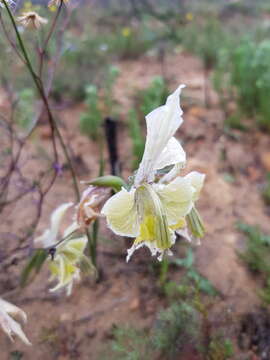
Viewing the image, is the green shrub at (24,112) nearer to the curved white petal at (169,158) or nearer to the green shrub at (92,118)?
the green shrub at (92,118)

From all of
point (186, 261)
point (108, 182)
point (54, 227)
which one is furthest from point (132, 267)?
point (108, 182)

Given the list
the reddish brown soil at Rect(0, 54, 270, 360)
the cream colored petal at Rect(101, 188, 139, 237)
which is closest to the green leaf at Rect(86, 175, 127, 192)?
the cream colored petal at Rect(101, 188, 139, 237)

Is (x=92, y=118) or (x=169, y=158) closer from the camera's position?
(x=169, y=158)

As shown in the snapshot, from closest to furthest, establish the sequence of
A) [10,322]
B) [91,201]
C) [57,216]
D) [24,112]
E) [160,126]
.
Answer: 1. [160,126]
2. [10,322]
3. [91,201]
4. [57,216]
5. [24,112]

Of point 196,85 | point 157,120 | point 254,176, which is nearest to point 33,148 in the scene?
point 254,176

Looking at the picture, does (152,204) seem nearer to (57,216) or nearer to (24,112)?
(57,216)

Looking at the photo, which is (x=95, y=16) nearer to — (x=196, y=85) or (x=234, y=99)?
(x=196, y=85)

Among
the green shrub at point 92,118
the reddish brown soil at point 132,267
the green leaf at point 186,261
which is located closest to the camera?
the reddish brown soil at point 132,267

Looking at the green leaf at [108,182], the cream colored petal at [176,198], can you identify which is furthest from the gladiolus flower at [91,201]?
the cream colored petal at [176,198]
